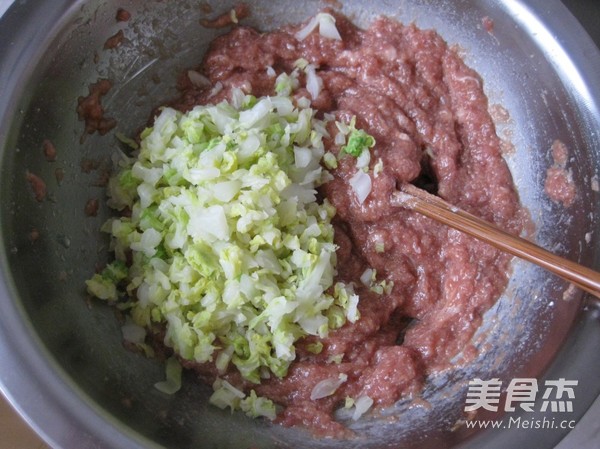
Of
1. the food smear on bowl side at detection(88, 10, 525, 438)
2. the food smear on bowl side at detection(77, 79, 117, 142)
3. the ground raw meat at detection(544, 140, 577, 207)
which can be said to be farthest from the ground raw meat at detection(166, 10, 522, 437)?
the food smear on bowl side at detection(77, 79, 117, 142)

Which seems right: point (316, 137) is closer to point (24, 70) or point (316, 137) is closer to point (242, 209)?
point (242, 209)

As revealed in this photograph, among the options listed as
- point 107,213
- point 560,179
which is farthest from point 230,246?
point 560,179

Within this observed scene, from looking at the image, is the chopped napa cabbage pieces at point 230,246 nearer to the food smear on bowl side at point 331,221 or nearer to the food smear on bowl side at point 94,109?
the food smear on bowl side at point 331,221

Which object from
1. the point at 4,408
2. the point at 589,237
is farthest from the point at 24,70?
the point at 589,237

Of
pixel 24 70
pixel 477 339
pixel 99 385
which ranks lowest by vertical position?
pixel 477 339

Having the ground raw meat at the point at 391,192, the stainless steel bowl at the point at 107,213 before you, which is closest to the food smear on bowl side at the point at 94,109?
the stainless steel bowl at the point at 107,213

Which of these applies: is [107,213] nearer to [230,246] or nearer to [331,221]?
[230,246]

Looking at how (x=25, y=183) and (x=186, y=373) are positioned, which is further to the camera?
(x=186, y=373)
